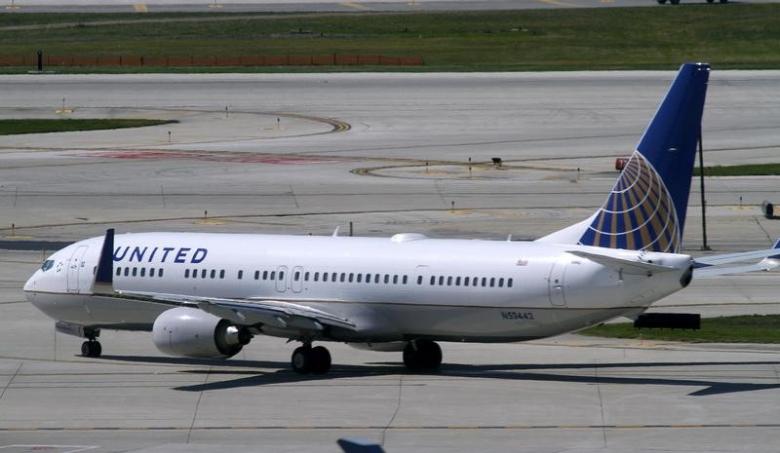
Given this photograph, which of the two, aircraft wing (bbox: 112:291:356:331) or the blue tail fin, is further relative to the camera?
aircraft wing (bbox: 112:291:356:331)

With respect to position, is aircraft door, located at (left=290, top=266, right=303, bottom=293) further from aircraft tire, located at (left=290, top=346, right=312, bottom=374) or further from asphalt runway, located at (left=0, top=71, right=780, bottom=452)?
asphalt runway, located at (left=0, top=71, right=780, bottom=452)

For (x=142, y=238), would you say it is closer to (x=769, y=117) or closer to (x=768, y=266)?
(x=768, y=266)

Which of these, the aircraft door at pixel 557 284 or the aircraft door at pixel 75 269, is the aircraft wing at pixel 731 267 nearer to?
the aircraft door at pixel 557 284

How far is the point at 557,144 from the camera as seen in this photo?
9800 centimetres

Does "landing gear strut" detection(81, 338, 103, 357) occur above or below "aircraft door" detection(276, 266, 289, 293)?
below

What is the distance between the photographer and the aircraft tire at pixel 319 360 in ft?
138

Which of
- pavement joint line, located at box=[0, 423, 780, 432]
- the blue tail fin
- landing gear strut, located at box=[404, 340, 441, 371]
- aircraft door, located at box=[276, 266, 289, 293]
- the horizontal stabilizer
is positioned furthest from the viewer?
aircraft door, located at box=[276, 266, 289, 293]

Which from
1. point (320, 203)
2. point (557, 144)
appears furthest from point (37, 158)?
point (557, 144)

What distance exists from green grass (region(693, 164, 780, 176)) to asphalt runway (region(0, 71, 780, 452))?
2.21 m

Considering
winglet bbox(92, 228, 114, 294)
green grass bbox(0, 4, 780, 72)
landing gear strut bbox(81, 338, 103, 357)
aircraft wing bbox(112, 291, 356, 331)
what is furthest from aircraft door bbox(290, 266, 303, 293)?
green grass bbox(0, 4, 780, 72)

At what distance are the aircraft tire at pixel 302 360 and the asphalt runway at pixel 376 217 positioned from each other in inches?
15.7

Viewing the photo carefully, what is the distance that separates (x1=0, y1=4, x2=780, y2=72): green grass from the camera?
143 metres

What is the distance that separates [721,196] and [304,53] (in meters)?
70.6

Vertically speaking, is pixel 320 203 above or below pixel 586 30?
below
